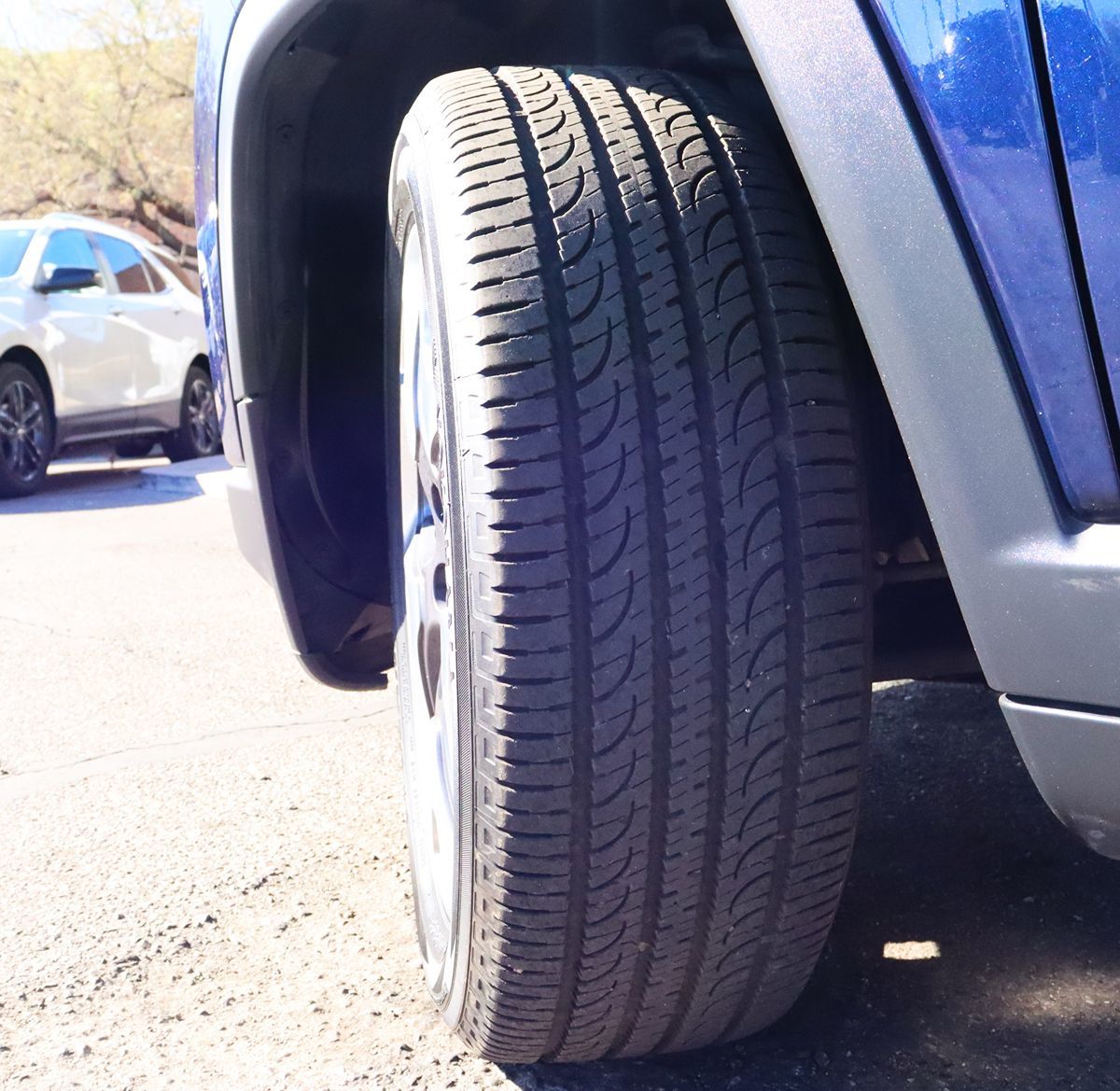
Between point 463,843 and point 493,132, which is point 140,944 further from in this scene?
point 493,132

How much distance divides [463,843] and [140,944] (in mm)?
797

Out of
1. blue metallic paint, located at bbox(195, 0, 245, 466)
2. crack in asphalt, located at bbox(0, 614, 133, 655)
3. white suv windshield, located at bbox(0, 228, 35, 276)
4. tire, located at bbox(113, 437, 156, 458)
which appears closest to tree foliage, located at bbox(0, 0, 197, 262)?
tire, located at bbox(113, 437, 156, 458)

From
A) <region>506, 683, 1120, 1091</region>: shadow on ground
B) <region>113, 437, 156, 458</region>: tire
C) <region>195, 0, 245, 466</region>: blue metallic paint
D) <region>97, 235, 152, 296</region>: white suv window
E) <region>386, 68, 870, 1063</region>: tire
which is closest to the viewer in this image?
<region>386, 68, 870, 1063</region>: tire

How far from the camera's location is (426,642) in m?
1.76

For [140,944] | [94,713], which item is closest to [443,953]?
[140,944]

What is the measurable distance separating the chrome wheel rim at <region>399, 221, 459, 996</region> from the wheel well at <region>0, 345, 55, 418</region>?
6372 millimetres

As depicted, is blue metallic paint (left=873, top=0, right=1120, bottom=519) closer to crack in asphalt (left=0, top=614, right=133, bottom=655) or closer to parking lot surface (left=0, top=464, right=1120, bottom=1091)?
parking lot surface (left=0, top=464, right=1120, bottom=1091)

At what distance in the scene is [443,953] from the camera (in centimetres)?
150

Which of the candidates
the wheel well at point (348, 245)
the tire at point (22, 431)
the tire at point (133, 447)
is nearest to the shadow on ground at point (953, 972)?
the wheel well at point (348, 245)

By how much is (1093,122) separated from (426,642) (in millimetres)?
1103

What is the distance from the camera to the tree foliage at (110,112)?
2036 cm

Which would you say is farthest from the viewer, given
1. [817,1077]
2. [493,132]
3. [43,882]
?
[43,882]

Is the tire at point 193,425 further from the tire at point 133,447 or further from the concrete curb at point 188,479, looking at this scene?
the concrete curb at point 188,479

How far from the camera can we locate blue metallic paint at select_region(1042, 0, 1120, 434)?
89cm
